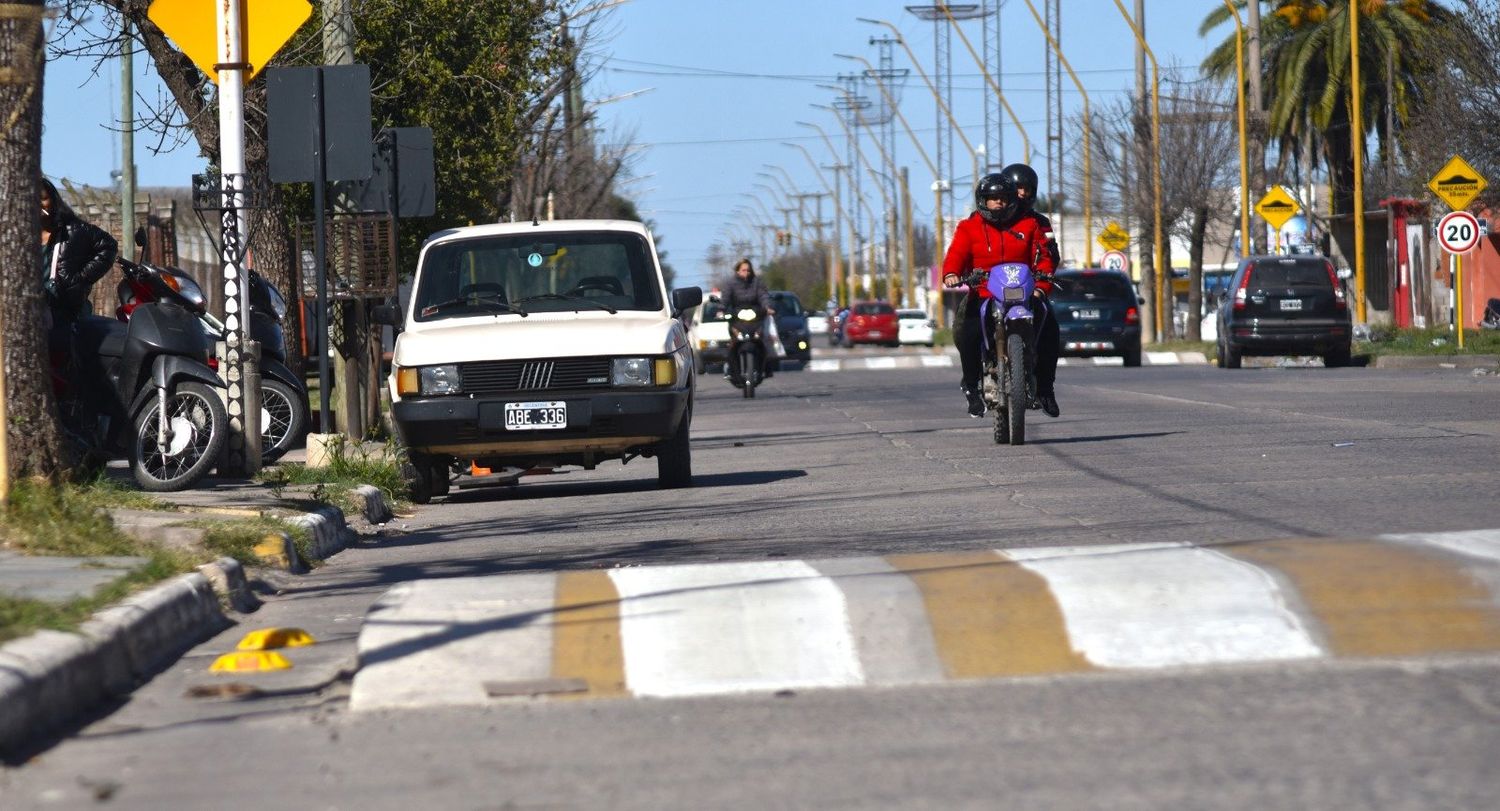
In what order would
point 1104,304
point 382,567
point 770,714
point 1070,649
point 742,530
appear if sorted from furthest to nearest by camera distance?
point 1104,304 < point 742,530 < point 382,567 < point 1070,649 < point 770,714

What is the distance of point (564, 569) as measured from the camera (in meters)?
8.23

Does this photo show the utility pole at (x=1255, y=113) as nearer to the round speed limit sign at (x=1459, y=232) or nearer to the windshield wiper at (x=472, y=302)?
the round speed limit sign at (x=1459, y=232)

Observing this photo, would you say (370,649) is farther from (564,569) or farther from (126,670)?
(564,569)

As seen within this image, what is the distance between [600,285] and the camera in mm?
13039

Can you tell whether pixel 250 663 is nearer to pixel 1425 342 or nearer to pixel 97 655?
pixel 97 655

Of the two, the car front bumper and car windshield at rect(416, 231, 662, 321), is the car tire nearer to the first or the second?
the car front bumper

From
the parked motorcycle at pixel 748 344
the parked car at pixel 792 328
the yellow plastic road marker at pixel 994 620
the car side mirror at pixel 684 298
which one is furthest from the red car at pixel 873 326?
the yellow plastic road marker at pixel 994 620

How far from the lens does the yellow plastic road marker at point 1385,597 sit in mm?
5777

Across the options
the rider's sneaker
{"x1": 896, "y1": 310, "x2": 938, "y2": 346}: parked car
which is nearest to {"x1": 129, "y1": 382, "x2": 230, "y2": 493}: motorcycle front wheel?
the rider's sneaker

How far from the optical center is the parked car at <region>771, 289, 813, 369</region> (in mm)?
44381

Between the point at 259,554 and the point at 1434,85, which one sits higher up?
the point at 1434,85

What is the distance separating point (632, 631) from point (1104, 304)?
31.3 metres

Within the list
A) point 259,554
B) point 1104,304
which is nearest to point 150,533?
point 259,554

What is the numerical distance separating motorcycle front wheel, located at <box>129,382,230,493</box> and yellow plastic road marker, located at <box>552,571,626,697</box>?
4.79m
